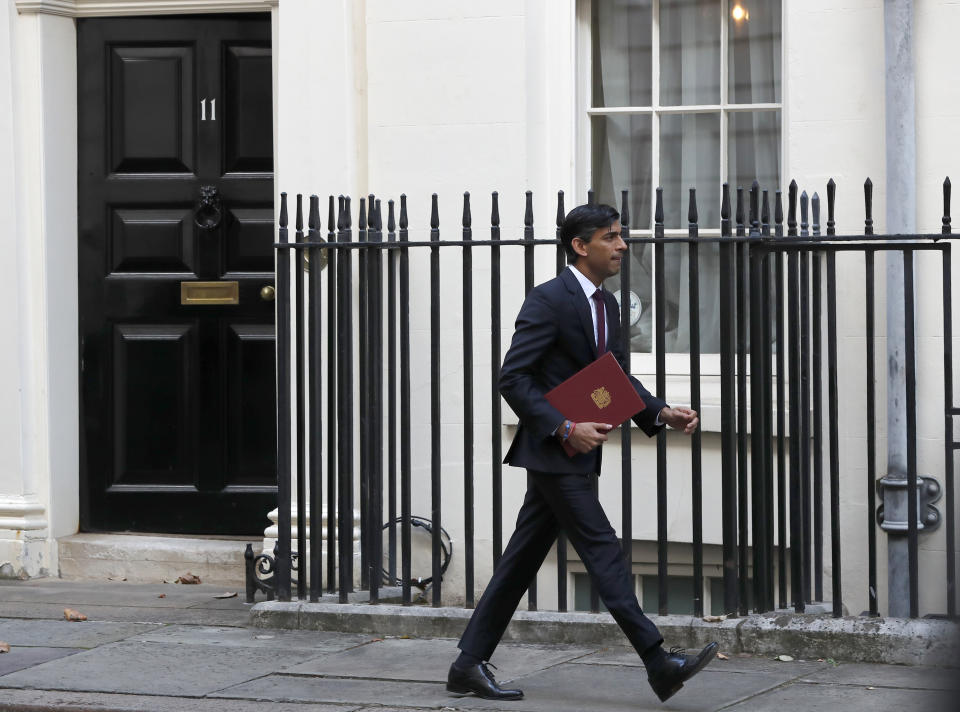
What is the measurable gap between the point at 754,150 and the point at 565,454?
2.94m

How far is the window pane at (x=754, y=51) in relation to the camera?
7926 millimetres

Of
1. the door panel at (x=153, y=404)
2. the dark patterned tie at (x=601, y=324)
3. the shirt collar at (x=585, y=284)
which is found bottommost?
the door panel at (x=153, y=404)

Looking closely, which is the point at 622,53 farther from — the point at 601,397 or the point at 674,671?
the point at 674,671

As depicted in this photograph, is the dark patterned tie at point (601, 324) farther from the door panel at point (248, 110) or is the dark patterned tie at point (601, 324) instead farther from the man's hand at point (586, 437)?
the door panel at point (248, 110)

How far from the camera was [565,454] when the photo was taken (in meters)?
5.67

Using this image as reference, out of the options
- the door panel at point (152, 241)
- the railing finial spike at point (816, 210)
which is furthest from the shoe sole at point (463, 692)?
the door panel at point (152, 241)

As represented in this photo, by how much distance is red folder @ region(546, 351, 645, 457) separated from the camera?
18.3ft

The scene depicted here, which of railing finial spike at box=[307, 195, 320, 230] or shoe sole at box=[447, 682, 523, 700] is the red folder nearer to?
shoe sole at box=[447, 682, 523, 700]

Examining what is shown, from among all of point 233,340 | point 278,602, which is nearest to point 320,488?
point 278,602

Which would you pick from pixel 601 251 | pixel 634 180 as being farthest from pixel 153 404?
pixel 601 251

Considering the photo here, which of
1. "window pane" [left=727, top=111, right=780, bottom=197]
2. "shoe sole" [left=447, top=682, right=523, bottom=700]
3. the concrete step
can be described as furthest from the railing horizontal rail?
the concrete step

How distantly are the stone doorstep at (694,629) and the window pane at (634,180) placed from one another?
1.91 metres

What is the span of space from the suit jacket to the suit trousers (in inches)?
3.0

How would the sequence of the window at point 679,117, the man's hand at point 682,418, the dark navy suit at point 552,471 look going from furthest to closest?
the window at point 679,117
the man's hand at point 682,418
the dark navy suit at point 552,471
